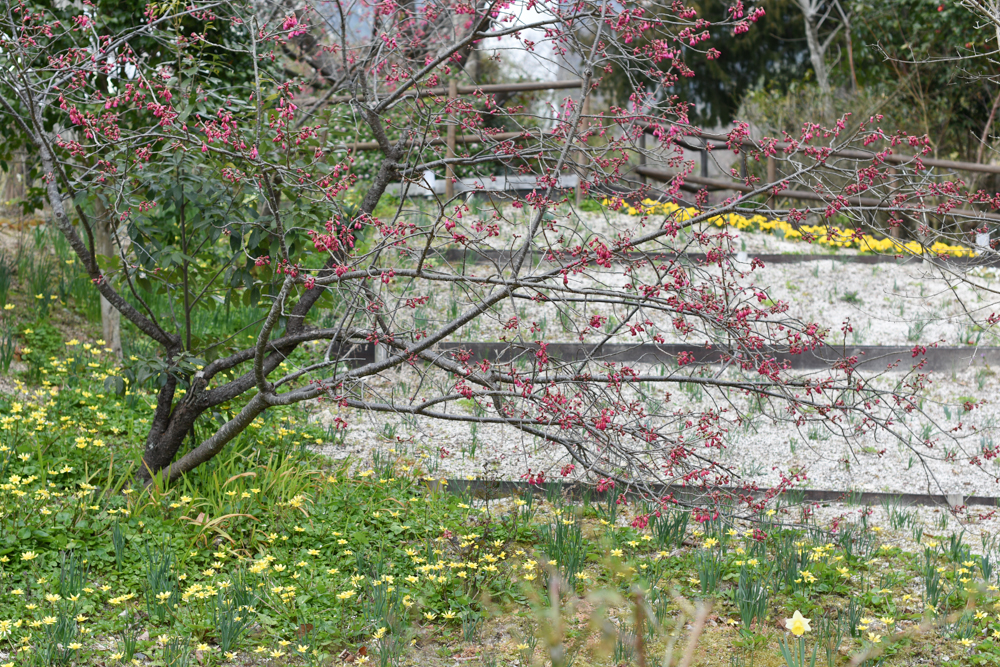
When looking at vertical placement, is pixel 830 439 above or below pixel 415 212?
below

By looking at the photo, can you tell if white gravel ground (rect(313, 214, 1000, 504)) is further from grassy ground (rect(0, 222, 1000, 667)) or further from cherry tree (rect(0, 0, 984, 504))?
cherry tree (rect(0, 0, 984, 504))

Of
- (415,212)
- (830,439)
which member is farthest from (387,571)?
(830,439)

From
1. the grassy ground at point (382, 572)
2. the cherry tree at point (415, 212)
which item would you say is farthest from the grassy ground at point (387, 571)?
the cherry tree at point (415, 212)

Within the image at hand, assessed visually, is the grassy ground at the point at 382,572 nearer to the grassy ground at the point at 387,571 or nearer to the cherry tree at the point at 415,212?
the grassy ground at the point at 387,571

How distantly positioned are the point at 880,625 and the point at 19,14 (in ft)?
19.7

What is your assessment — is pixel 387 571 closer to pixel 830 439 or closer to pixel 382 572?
pixel 382 572

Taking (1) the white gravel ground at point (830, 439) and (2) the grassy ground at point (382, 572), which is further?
(1) the white gravel ground at point (830, 439)

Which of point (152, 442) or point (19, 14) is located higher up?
point (19, 14)

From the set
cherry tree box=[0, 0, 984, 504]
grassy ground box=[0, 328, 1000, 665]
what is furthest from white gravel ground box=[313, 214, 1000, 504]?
cherry tree box=[0, 0, 984, 504]

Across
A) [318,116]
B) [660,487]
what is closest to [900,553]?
[660,487]

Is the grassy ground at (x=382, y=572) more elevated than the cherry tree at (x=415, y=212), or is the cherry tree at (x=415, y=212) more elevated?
the cherry tree at (x=415, y=212)

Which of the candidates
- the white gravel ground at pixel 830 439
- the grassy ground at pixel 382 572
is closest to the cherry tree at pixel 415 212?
the grassy ground at pixel 382 572

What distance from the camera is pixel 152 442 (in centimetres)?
435

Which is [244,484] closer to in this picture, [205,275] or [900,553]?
[205,275]
